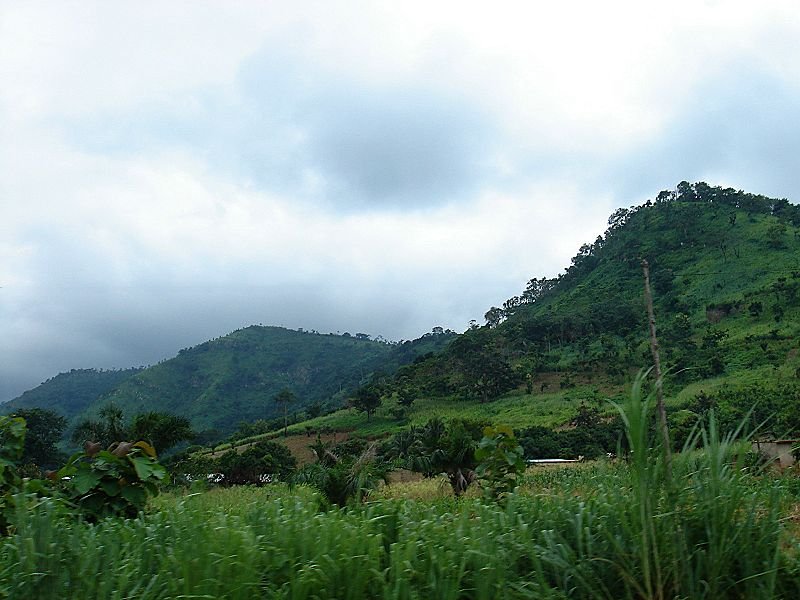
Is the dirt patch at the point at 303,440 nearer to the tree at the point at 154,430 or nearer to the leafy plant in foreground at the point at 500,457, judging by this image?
the tree at the point at 154,430

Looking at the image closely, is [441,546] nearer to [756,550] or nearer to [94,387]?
[756,550]

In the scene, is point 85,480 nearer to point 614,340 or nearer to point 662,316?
point 614,340

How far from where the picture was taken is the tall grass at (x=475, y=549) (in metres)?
2.31

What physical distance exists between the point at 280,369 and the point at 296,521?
135261mm

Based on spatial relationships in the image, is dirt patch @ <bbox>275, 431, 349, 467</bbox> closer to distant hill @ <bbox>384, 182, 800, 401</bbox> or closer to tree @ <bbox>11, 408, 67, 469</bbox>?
distant hill @ <bbox>384, 182, 800, 401</bbox>

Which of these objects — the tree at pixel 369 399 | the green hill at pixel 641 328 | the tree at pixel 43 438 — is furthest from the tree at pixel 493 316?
the tree at pixel 43 438

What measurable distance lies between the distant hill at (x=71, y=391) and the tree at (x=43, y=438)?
85.3m

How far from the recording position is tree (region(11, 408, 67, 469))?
40.0 metres

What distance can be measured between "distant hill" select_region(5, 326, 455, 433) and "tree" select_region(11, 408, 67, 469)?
161 feet

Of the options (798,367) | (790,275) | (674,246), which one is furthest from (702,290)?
(798,367)

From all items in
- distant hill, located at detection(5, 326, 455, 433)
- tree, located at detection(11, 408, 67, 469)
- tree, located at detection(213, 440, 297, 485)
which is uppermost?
distant hill, located at detection(5, 326, 455, 433)

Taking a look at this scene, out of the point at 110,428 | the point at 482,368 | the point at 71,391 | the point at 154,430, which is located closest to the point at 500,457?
the point at 154,430

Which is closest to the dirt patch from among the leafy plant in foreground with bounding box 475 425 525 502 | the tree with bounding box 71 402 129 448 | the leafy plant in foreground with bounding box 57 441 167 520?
the tree with bounding box 71 402 129 448

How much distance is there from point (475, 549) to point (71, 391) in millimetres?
158539
